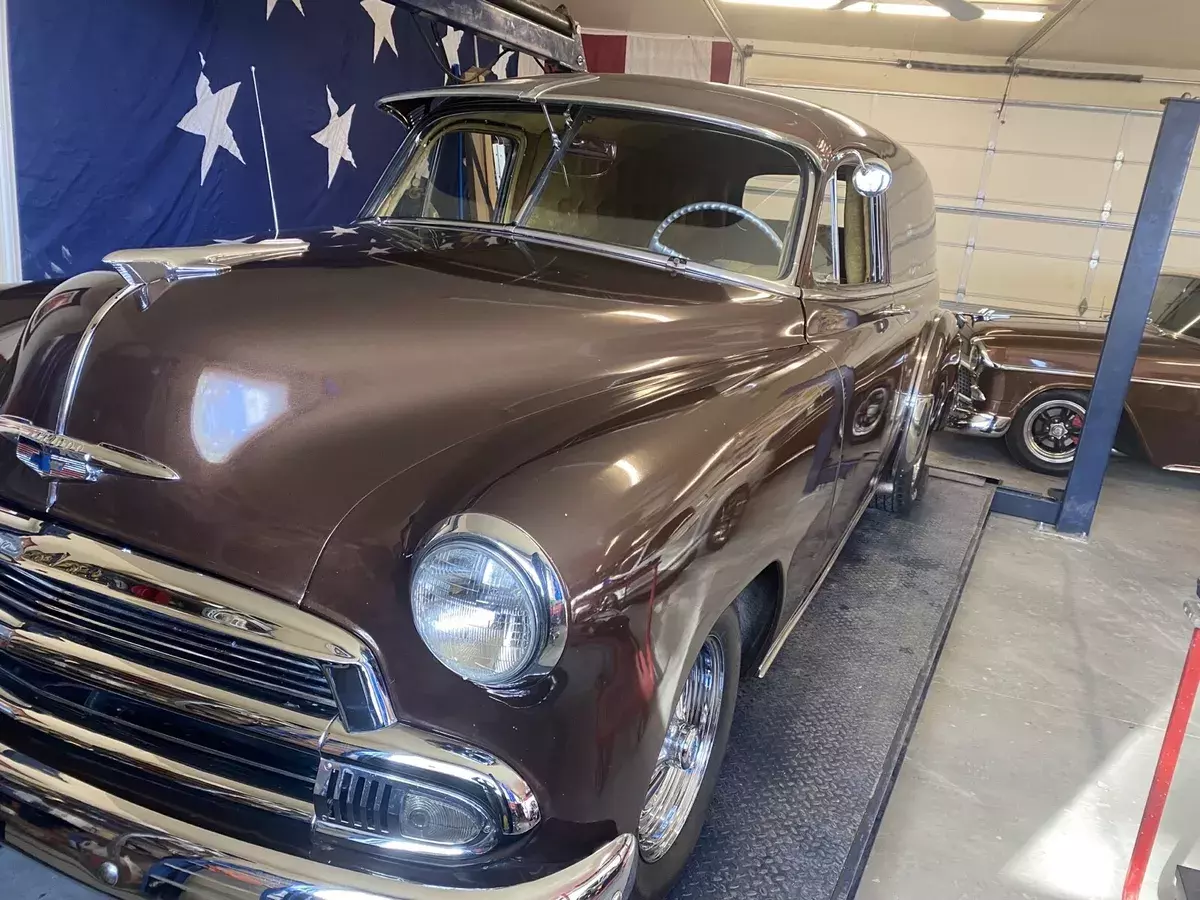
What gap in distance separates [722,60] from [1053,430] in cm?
737

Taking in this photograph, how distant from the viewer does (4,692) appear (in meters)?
1.51

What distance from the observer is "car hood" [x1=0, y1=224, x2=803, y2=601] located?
141 cm

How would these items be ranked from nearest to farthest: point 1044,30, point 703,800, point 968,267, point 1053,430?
point 703,800 → point 1053,430 → point 1044,30 → point 968,267

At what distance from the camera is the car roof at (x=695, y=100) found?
246cm

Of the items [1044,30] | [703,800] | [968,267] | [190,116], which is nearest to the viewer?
[703,800]

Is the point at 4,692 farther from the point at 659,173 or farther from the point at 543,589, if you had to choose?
Result: the point at 659,173

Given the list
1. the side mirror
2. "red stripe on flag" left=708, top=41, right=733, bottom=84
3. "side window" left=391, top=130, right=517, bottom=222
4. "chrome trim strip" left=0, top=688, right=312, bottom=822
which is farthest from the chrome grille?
"red stripe on flag" left=708, top=41, right=733, bottom=84

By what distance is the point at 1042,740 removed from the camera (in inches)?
109

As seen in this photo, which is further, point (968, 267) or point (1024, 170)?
point (968, 267)

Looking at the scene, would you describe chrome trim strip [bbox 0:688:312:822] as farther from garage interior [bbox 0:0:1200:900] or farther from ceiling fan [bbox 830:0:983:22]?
ceiling fan [bbox 830:0:983:22]

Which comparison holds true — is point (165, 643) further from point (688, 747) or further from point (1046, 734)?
point (1046, 734)

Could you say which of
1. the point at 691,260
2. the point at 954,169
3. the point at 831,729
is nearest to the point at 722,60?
the point at 954,169

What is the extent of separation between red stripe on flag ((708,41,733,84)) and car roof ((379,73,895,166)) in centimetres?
910

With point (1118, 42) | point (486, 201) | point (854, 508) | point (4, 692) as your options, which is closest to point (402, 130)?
point (486, 201)
